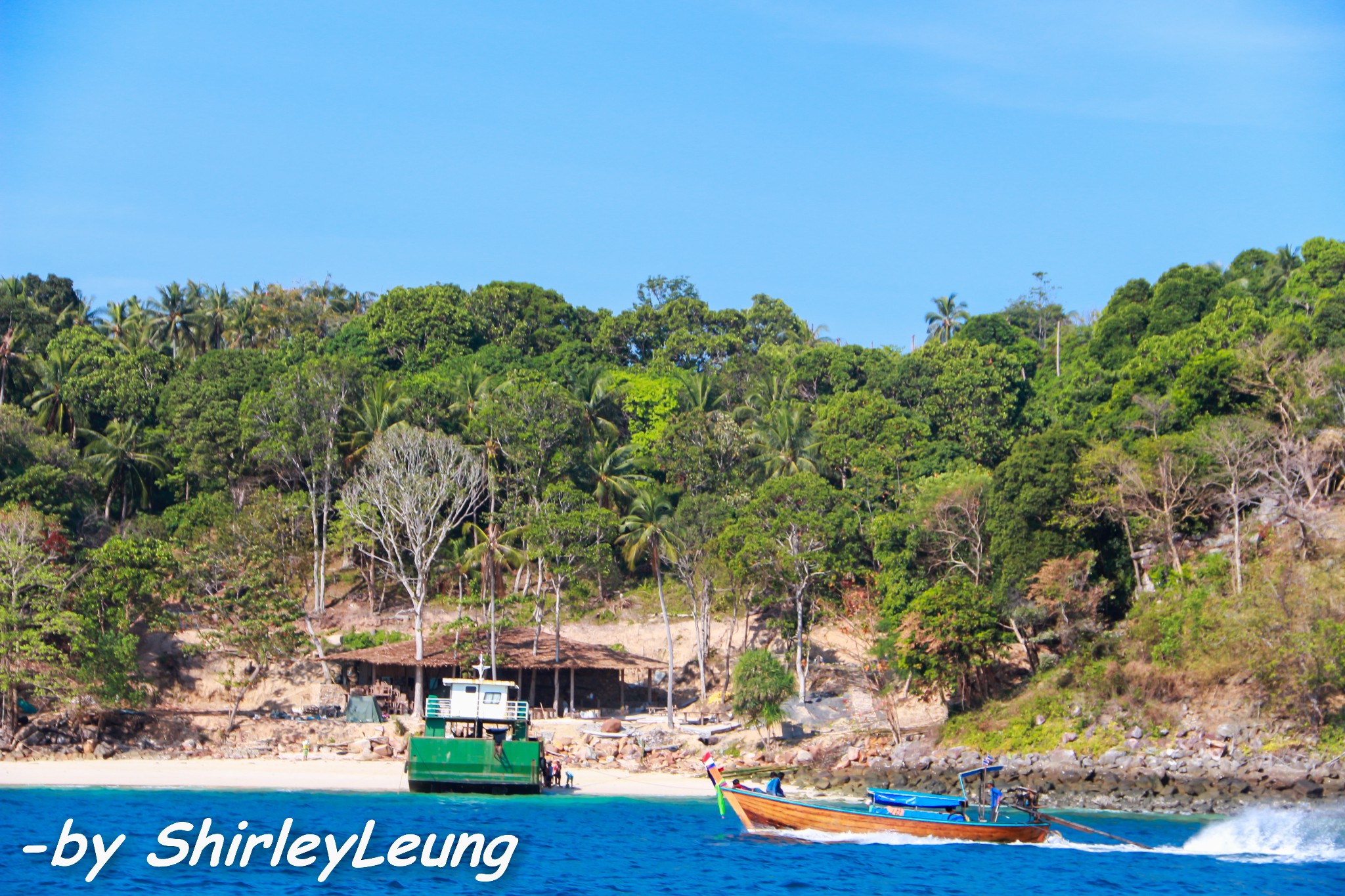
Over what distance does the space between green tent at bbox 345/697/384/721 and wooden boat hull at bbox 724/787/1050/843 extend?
2090 centimetres

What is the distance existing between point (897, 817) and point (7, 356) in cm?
5007

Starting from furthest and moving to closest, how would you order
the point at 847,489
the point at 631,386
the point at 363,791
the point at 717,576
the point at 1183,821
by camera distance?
1. the point at 631,386
2. the point at 847,489
3. the point at 717,576
4. the point at 363,791
5. the point at 1183,821

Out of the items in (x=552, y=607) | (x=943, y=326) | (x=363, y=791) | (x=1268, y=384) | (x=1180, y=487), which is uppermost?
(x=943, y=326)

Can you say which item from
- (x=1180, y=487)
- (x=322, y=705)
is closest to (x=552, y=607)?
(x=322, y=705)

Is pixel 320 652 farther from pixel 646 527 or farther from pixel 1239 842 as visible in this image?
pixel 1239 842

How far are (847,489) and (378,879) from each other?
34.6m

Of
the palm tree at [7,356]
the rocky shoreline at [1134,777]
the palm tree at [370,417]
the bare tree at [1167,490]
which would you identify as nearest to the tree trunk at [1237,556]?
the bare tree at [1167,490]

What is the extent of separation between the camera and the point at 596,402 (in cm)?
6297

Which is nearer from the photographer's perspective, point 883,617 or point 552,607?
point 883,617

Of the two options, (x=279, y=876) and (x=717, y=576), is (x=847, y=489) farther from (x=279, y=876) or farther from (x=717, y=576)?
(x=279, y=876)

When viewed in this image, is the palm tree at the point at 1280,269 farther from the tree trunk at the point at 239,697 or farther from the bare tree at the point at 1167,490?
the tree trunk at the point at 239,697

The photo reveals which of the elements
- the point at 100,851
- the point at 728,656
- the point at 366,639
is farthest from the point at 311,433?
the point at 100,851

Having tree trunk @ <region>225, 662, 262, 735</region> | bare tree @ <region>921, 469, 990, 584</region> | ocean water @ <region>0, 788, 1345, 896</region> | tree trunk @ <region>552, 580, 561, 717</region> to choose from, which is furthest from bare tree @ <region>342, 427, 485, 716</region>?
bare tree @ <region>921, 469, 990, 584</region>

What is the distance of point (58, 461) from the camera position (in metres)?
52.0
